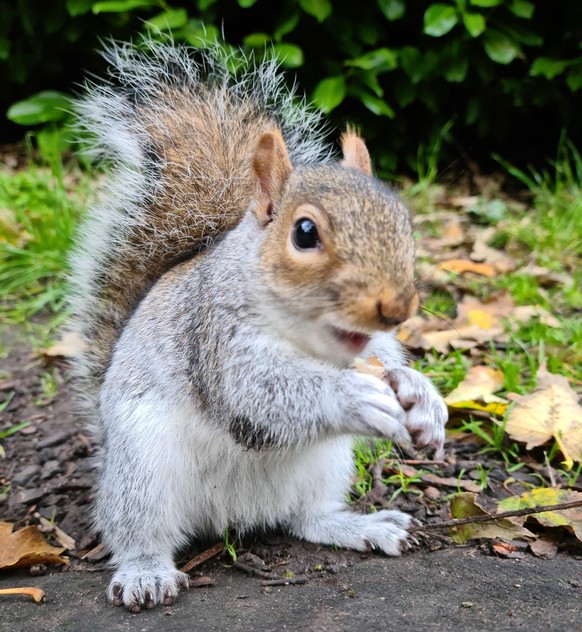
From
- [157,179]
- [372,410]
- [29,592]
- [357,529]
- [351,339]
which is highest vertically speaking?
[157,179]

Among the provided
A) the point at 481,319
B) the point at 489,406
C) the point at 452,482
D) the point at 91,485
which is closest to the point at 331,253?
the point at 452,482

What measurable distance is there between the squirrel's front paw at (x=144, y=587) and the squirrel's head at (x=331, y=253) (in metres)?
0.61

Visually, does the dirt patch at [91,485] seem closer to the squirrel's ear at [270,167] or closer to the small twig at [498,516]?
the small twig at [498,516]

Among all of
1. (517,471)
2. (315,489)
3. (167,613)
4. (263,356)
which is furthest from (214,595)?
(517,471)

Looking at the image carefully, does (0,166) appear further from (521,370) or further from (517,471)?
(517,471)

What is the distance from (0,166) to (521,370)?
9.29 feet

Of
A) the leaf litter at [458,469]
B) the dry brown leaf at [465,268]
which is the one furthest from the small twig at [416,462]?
the dry brown leaf at [465,268]

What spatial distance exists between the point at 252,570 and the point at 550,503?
Result: 73 cm

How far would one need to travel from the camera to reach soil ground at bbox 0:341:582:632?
1575 mm

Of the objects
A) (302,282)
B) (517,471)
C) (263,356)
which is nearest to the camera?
(302,282)

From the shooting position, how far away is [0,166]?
13.6 feet

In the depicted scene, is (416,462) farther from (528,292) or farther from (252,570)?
(528,292)

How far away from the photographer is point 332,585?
5.73 feet

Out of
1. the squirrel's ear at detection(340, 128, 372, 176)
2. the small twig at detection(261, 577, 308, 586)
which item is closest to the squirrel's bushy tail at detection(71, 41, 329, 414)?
the squirrel's ear at detection(340, 128, 372, 176)
